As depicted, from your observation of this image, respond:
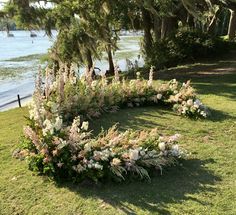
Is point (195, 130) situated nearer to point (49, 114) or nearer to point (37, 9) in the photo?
point (49, 114)

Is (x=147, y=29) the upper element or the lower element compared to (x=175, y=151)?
upper

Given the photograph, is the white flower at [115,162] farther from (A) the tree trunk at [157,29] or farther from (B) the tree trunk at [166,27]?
(A) the tree trunk at [157,29]

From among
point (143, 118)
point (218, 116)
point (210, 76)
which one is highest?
point (143, 118)

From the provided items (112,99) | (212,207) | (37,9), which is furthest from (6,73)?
(212,207)

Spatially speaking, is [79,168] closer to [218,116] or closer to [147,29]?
[218,116]

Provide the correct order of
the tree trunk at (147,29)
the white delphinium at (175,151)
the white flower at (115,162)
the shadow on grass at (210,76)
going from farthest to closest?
the tree trunk at (147,29) → the shadow on grass at (210,76) → the white delphinium at (175,151) → the white flower at (115,162)

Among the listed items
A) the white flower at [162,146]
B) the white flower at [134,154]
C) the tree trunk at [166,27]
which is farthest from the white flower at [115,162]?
the tree trunk at [166,27]

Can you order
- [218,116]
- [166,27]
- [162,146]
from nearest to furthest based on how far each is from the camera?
[162,146] < [218,116] < [166,27]

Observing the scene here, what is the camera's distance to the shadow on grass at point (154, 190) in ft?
13.5

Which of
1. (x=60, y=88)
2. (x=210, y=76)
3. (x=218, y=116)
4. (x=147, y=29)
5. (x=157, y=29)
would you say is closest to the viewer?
(x=60, y=88)

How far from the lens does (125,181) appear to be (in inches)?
181

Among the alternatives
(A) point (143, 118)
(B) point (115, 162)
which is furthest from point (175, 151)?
(A) point (143, 118)

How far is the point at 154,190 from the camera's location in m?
4.41

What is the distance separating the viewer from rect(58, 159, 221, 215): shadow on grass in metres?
4.12
